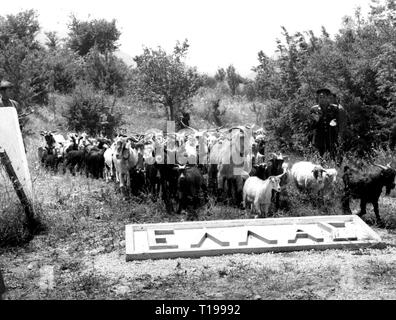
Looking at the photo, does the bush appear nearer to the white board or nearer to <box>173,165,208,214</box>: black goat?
the white board

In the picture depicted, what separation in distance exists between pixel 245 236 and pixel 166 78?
53.3ft

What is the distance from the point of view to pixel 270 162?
1197cm

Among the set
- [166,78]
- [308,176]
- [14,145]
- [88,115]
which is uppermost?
[166,78]

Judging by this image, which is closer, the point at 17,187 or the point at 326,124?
the point at 17,187

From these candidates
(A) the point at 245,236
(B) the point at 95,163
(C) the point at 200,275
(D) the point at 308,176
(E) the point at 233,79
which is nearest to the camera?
(C) the point at 200,275

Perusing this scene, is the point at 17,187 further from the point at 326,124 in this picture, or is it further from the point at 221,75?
the point at 221,75

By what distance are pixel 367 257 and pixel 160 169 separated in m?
4.51

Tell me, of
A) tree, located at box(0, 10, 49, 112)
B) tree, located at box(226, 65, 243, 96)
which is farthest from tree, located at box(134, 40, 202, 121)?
tree, located at box(226, 65, 243, 96)

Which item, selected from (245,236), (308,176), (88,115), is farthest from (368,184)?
(88,115)

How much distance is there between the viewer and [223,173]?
12.1 meters

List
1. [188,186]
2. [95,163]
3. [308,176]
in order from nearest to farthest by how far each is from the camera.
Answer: [188,186], [308,176], [95,163]

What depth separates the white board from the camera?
10922mm

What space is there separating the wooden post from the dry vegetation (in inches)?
5.6
